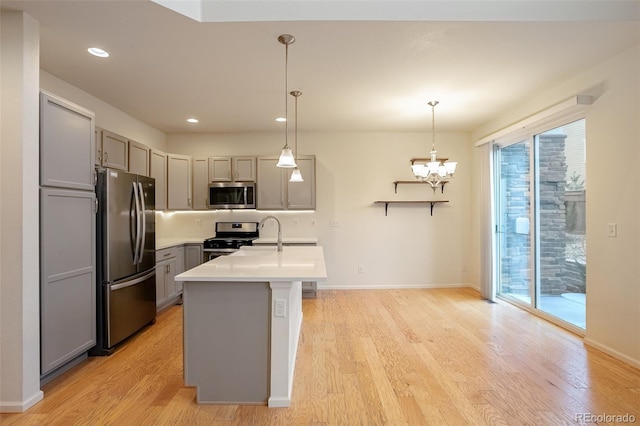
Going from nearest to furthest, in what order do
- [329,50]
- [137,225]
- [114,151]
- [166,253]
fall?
[329,50]
[137,225]
[114,151]
[166,253]

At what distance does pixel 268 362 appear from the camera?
2141mm

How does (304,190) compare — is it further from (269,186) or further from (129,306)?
(129,306)

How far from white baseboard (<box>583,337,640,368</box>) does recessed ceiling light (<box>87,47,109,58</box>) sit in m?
4.98

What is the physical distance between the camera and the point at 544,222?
3.87m

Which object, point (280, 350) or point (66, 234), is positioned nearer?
point (280, 350)

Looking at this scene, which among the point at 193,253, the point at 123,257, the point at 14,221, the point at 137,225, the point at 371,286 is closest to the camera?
the point at 14,221

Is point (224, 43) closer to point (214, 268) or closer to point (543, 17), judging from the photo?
point (214, 268)

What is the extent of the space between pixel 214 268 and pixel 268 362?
0.74m

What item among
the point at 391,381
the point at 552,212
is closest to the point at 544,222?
the point at 552,212

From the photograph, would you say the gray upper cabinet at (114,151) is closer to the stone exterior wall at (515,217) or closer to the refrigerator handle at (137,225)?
the refrigerator handle at (137,225)

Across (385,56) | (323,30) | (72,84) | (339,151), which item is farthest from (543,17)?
(72,84)

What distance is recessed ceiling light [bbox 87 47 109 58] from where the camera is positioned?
2645 millimetres

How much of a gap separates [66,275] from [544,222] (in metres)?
4.81

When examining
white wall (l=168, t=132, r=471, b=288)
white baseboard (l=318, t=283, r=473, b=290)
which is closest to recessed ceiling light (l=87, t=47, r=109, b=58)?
white wall (l=168, t=132, r=471, b=288)
